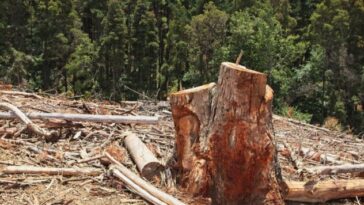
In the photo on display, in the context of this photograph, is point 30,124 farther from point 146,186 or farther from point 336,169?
point 336,169

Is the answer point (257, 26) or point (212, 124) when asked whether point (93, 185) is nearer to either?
point (212, 124)

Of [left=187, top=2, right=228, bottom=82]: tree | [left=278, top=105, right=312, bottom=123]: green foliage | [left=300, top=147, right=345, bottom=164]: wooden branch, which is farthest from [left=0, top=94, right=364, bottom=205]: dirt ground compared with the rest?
[left=187, top=2, right=228, bottom=82]: tree

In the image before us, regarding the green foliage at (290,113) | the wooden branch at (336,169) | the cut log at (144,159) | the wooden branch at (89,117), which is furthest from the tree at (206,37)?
the wooden branch at (336,169)

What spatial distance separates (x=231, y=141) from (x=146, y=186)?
0.85 m

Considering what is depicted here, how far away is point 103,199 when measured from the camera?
17.3 feet

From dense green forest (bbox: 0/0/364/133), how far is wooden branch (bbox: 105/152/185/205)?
2174cm

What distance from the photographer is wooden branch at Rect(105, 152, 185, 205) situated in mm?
4969

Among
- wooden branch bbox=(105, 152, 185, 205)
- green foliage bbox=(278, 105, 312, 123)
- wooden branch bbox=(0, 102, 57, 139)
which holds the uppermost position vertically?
wooden branch bbox=(0, 102, 57, 139)

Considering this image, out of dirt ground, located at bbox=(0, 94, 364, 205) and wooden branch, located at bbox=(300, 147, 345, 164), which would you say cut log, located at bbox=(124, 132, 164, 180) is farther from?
wooden branch, located at bbox=(300, 147, 345, 164)

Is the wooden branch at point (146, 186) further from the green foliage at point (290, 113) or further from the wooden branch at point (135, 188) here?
the green foliage at point (290, 113)

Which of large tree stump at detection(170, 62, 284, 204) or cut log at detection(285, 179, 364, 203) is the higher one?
large tree stump at detection(170, 62, 284, 204)

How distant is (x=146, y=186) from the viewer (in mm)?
5250

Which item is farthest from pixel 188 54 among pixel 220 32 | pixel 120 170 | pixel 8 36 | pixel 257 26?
pixel 120 170

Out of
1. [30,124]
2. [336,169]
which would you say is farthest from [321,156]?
[30,124]
